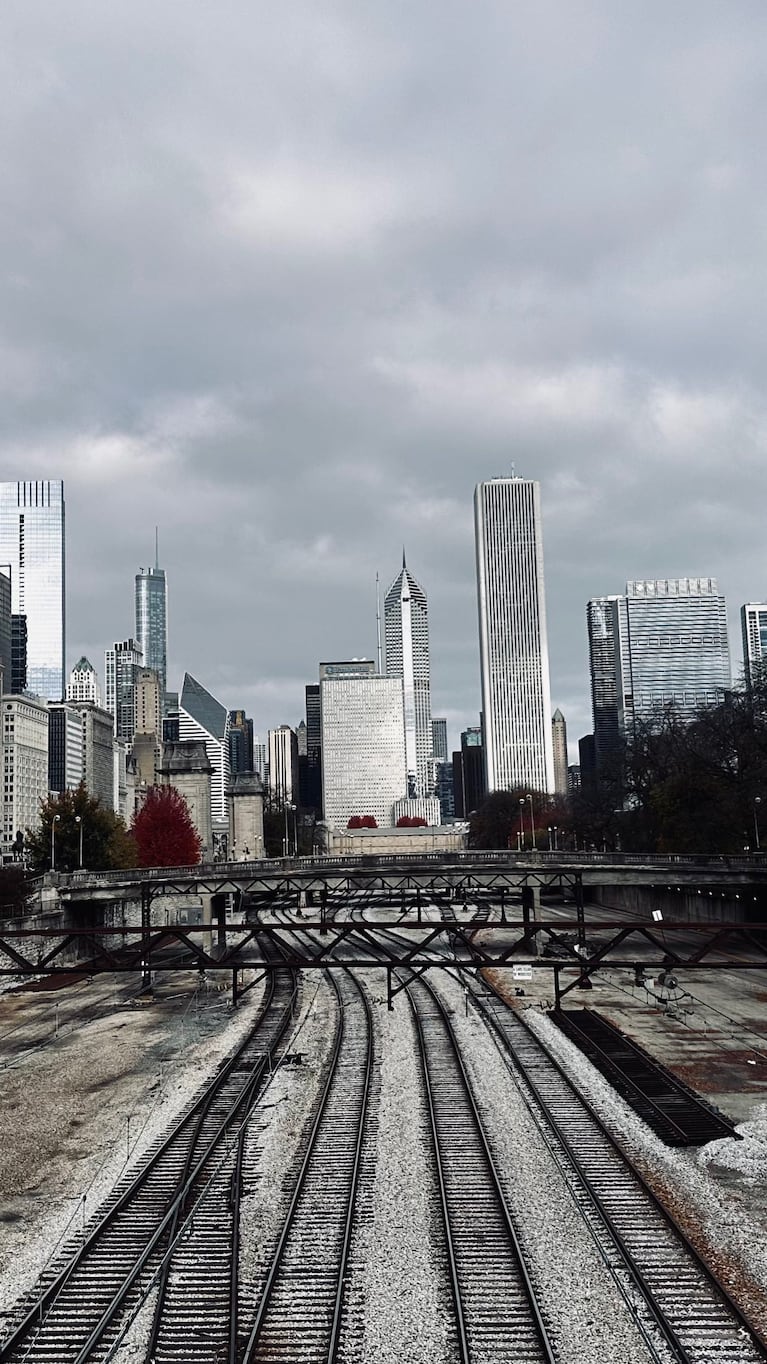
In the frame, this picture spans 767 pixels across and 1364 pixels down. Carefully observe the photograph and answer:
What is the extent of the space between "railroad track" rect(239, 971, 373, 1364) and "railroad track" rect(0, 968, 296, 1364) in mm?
938

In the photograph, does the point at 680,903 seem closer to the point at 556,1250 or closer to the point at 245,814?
the point at 245,814

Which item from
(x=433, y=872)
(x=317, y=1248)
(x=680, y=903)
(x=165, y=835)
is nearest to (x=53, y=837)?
(x=433, y=872)

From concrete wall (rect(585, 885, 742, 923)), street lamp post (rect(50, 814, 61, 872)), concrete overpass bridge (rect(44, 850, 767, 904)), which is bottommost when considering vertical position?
concrete wall (rect(585, 885, 742, 923))

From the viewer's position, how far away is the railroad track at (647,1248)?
20.3 m

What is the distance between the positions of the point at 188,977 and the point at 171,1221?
182ft

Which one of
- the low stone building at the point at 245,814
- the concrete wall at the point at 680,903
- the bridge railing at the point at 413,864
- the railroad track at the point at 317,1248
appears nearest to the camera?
the railroad track at the point at 317,1248

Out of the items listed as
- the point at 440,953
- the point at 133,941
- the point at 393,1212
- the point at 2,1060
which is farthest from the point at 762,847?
the point at 393,1212

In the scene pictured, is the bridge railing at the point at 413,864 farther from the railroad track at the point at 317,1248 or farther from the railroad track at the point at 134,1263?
the railroad track at the point at 134,1263

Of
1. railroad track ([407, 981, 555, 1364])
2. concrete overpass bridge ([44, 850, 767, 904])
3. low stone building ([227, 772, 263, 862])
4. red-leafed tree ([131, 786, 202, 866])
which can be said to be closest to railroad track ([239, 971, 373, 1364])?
railroad track ([407, 981, 555, 1364])

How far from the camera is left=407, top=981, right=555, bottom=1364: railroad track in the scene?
20312mm

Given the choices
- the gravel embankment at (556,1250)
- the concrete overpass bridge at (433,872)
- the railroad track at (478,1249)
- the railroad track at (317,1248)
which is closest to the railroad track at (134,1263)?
the railroad track at (317,1248)

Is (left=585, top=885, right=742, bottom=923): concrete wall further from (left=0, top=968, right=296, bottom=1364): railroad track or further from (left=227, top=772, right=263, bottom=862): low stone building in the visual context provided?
(left=0, top=968, right=296, bottom=1364): railroad track

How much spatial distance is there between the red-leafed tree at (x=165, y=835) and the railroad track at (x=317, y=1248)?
335 feet

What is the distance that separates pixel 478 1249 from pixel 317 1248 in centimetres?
376
